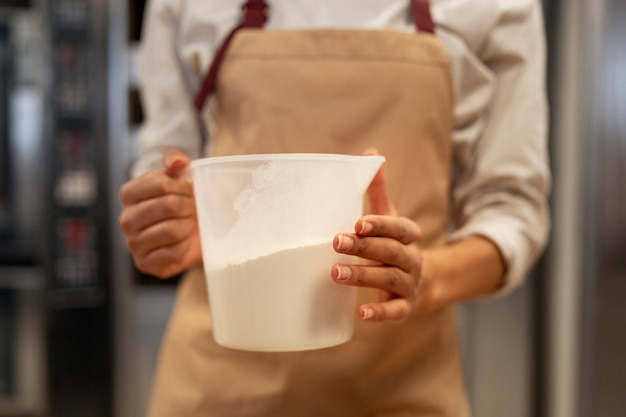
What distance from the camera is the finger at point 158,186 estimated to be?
528 millimetres

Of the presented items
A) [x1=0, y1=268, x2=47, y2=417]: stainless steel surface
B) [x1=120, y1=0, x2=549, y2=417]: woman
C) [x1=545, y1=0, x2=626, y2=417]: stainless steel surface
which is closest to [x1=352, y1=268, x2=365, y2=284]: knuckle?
[x1=120, y1=0, x2=549, y2=417]: woman

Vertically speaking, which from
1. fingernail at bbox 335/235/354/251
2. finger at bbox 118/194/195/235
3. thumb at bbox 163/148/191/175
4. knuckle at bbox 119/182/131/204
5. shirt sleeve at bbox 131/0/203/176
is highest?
shirt sleeve at bbox 131/0/203/176

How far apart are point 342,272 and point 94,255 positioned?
Answer: 56.0 inches

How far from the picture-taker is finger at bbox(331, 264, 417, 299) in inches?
16.7

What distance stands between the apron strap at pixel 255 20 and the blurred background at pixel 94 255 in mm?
968

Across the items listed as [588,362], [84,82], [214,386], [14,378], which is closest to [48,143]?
[84,82]

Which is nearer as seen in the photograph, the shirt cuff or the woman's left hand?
the woman's left hand

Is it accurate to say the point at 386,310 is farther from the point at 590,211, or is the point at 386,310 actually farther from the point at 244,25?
the point at 590,211

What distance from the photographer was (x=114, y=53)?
1.69 meters

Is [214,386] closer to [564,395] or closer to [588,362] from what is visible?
[588,362]

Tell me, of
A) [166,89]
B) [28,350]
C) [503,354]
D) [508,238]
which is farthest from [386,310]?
[28,350]

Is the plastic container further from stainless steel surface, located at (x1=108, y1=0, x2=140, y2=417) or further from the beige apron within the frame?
stainless steel surface, located at (x1=108, y1=0, x2=140, y2=417)

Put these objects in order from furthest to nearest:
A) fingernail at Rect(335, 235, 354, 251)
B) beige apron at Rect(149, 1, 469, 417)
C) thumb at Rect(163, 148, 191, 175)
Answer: beige apron at Rect(149, 1, 469, 417) → thumb at Rect(163, 148, 191, 175) → fingernail at Rect(335, 235, 354, 251)

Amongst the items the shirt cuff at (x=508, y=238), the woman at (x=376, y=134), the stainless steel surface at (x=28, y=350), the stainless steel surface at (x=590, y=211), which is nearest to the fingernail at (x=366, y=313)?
the woman at (x=376, y=134)
